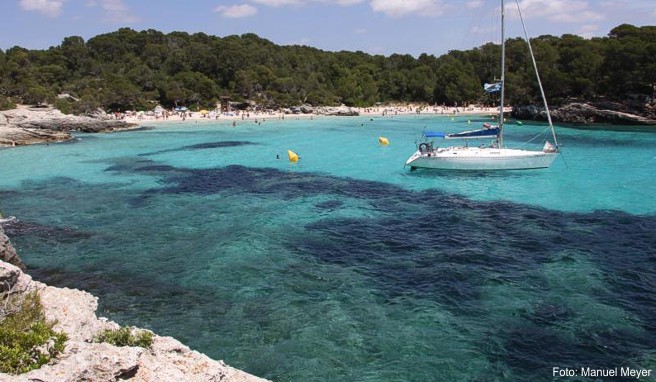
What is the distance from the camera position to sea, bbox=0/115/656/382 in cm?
1262

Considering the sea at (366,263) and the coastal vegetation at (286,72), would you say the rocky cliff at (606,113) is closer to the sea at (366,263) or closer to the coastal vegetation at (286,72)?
the coastal vegetation at (286,72)

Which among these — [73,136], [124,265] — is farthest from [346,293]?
[73,136]

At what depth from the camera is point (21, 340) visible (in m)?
8.04

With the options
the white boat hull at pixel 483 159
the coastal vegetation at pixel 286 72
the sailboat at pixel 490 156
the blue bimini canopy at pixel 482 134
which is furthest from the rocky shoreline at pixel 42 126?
the blue bimini canopy at pixel 482 134

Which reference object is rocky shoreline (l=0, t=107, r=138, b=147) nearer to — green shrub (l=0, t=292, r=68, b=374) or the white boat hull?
the white boat hull

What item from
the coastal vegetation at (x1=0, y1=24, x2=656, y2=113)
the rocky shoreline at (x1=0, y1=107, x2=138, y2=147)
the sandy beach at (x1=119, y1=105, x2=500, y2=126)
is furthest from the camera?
the sandy beach at (x1=119, y1=105, x2=500, y2=126)

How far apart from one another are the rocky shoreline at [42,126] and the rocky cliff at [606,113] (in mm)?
75268

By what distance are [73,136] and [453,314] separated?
231 feet

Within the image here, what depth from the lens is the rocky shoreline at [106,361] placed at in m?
7.51

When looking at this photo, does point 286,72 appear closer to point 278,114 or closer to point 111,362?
point 278,114

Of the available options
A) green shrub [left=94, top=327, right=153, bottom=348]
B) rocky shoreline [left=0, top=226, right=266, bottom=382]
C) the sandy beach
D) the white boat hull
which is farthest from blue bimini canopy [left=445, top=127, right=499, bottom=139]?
the sandy beach

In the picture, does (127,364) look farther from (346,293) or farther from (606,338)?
(606,338)

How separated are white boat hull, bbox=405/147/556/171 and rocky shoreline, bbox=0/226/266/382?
92.6 feet

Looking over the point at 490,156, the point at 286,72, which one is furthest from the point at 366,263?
the point at 286,72
